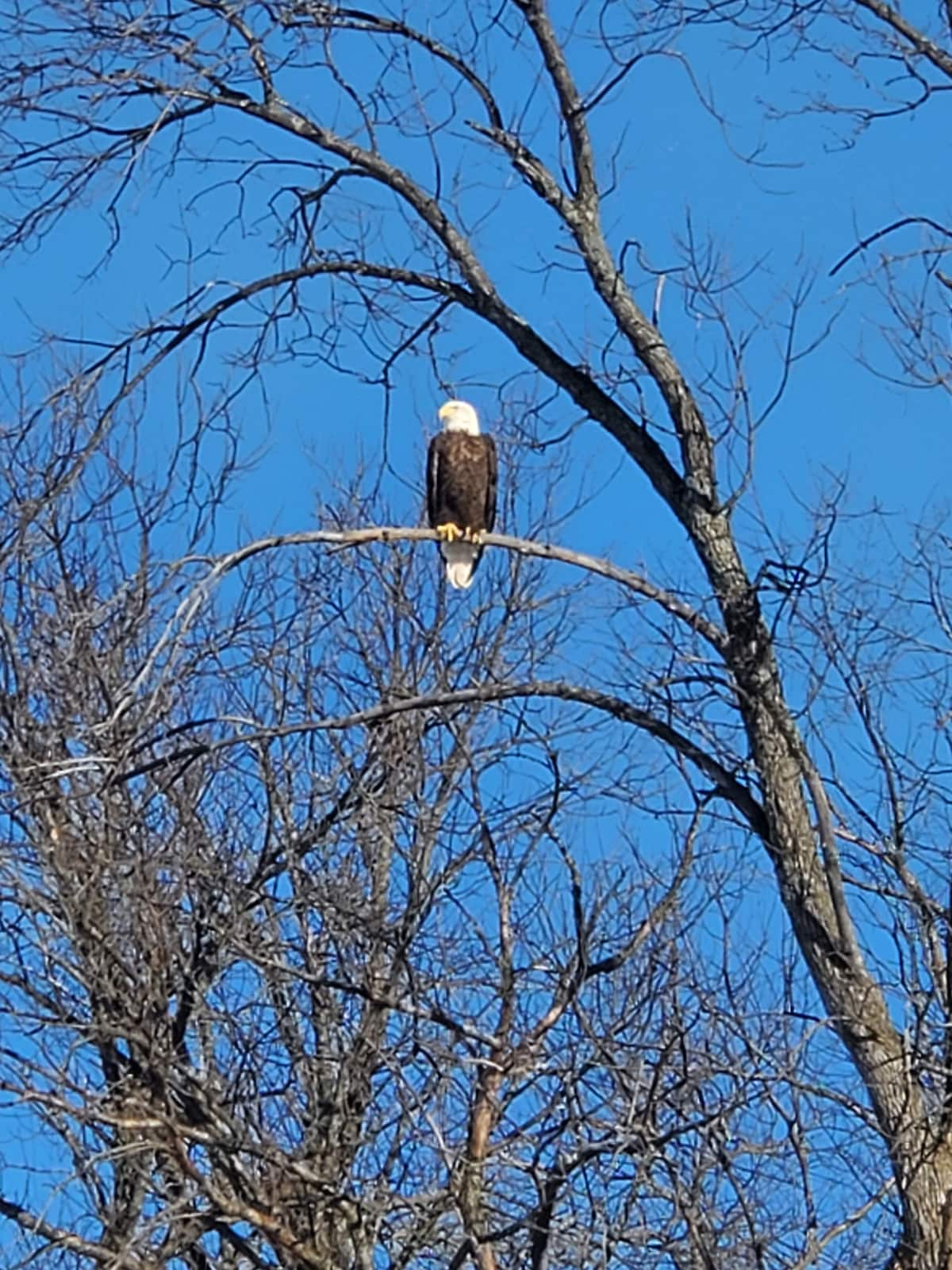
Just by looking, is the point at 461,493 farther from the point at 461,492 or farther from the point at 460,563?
the point at 460,563

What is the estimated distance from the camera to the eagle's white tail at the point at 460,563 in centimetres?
832

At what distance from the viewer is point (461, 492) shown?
27.5 feet

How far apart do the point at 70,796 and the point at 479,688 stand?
3.74ft

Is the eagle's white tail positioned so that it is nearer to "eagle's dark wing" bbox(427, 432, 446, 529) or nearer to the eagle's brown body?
the eagle's brown body

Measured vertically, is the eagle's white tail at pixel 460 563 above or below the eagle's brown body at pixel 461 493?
below

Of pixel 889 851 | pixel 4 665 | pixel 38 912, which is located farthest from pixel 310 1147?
pixel 889 851

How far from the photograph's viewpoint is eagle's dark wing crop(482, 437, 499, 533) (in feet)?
27.6

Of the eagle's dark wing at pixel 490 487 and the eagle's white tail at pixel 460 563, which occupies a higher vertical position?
the eagle's dark wing at pixel 490 487

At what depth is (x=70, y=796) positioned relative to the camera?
5414mm

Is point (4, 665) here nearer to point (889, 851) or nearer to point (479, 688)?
point (479, 688)

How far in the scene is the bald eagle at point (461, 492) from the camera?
328 inches

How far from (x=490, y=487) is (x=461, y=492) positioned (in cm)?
13

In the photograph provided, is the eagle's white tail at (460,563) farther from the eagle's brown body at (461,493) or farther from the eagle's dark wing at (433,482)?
the eagle's dark wing at (433,482)

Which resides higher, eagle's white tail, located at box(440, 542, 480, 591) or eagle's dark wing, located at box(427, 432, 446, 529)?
eagle's dark wing, located at box(427, 432, 446, 529)
